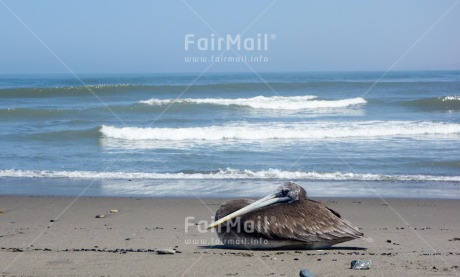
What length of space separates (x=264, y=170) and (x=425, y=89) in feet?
94.7

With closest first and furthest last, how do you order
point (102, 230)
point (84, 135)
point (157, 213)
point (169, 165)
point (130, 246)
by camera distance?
point (130, 246) → point (102, 230) → point (157, 213) → point (169, 165) → point (84, 135)

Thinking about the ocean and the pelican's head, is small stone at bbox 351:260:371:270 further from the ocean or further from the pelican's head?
the ocean

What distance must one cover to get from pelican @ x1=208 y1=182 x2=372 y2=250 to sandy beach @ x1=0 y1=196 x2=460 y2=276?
118mm

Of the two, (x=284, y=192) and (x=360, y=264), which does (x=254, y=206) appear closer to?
(x=284, y=192)

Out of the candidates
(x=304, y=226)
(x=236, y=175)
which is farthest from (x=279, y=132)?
(x=304, y=226)

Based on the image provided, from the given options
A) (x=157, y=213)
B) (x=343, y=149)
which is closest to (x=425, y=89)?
(x=343, y=149)

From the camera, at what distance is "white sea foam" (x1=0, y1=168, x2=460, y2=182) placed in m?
11.4

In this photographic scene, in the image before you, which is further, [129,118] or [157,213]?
[129,118]

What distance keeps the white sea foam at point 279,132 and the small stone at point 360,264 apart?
506 inches

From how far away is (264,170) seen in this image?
40.3 feet

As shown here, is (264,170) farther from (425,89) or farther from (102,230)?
(425,89)

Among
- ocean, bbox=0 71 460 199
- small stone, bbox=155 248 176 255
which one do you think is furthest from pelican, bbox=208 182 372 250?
ocean, bbox=0 71 460 199

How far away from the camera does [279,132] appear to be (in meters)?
18.6

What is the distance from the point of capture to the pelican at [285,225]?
18.6 ft
